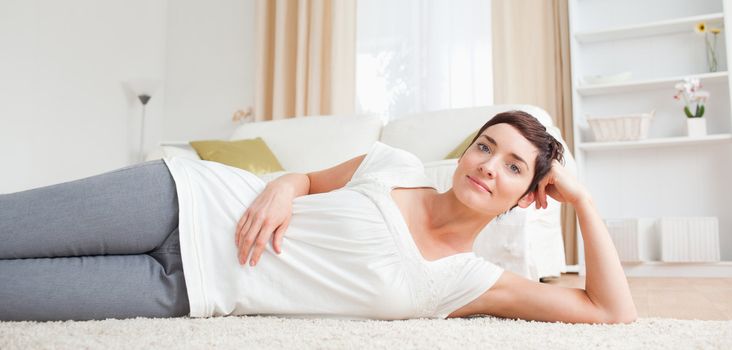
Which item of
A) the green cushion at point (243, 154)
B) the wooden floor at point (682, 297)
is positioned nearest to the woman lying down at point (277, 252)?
the wooden floor at point (682, 297)

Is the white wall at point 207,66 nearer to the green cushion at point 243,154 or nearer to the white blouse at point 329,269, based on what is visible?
the green cushion at point 243,154

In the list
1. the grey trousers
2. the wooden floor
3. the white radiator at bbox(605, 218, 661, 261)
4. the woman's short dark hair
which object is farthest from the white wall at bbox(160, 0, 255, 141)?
the woman's short dark hair

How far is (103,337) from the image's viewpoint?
3.54ft

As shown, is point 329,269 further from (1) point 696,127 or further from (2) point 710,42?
(2) point 710,42

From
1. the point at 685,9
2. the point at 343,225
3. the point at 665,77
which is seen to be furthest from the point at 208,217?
the point at 685,9

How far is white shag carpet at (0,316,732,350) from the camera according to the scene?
1045 mm

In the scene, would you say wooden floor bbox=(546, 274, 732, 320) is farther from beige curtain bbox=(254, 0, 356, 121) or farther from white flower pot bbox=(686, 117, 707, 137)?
beige curtain bbox=(254, 0, 356, 121)

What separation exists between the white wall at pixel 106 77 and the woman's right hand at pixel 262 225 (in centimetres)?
327

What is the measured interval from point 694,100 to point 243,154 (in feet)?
8.29

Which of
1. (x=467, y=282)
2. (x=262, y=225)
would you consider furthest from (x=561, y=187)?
(x=262, y=225)

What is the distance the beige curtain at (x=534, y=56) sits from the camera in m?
3.92

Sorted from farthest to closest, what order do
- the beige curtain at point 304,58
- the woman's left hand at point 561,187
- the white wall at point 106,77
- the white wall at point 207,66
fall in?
the white wall at point 207,66 → the beige curtain at point 304,58 → the white wall at point 106,77 → the woman's left hand at point 561,187

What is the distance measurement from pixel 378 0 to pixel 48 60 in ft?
7.60

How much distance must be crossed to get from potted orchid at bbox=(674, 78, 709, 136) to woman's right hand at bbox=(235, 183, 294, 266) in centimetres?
288
